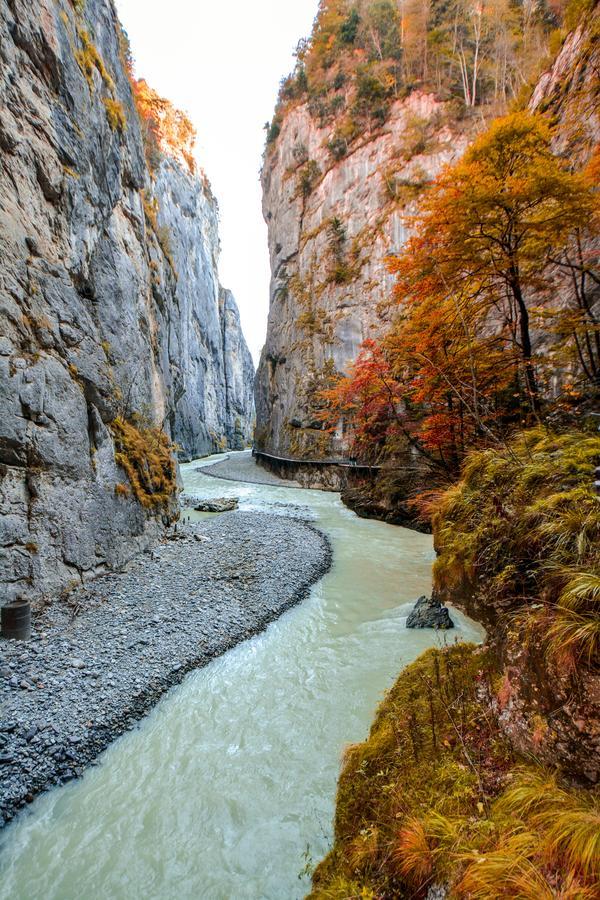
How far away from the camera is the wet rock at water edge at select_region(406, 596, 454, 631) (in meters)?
6.02

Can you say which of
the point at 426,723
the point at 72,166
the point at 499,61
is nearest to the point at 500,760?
the point at 426,723

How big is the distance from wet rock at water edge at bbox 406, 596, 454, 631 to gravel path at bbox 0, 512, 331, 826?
7.68ft

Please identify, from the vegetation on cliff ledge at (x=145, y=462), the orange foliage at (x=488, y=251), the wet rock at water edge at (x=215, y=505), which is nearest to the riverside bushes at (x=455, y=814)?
the orange foliage at (x=488, y=251)

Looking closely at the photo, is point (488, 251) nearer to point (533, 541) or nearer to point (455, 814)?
point (533, 541)

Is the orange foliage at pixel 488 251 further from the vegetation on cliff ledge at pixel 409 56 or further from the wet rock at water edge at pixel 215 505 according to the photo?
the vegetation on cliff ledge at pixel 409 56

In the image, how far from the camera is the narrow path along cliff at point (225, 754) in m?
2.91

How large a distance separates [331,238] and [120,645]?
90.6 ft

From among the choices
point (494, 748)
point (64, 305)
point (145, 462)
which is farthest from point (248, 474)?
point (494, 748)

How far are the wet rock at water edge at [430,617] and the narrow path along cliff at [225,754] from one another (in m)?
0.21

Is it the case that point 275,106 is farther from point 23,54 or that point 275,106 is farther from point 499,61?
point 23,54

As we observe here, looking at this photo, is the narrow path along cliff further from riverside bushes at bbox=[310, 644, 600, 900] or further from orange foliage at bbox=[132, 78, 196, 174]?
orange foliage at bbox=[132, 78, 196, 174]

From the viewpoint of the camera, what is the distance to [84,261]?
8.58 m

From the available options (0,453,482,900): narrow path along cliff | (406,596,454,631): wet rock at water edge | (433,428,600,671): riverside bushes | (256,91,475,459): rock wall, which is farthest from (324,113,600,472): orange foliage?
(256,91,475,459): rock wall

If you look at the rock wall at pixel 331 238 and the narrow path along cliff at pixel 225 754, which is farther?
the rock wall at pixel 331 238
